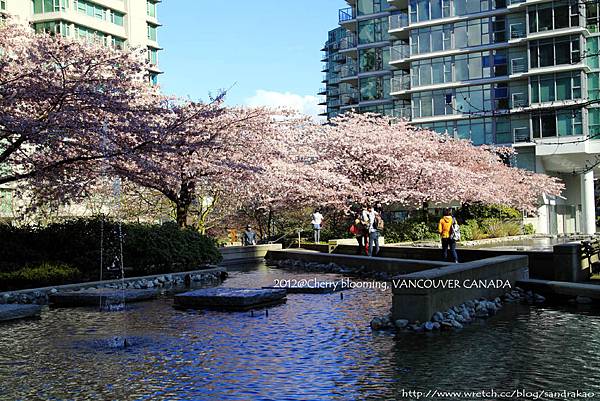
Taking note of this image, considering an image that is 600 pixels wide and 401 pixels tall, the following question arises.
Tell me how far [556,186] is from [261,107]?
94.2 feet

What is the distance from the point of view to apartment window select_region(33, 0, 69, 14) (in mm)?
61562

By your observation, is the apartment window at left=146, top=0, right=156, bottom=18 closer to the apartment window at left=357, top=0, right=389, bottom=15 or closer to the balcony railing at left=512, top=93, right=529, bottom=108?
the apartment window at left=357, top=0, right=389, bottom=15

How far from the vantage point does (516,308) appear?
1495cm

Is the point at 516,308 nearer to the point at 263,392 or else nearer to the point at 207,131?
the point at 263,392

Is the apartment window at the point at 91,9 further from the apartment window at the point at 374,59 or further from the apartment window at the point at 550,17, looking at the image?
the apartment window at the point at 550,17

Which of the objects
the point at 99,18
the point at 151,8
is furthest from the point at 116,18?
the point at 151,8

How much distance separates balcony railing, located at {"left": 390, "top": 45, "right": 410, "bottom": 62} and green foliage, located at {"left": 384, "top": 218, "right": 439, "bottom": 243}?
30414 millimetres

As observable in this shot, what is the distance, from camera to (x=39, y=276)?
19.6 m

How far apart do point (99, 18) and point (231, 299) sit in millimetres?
57178

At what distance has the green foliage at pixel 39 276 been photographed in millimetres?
19016

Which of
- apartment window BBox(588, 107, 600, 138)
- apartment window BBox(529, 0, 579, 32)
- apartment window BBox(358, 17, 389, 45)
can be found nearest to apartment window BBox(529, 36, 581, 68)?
apartment window BBox(529, 0, 579, 32)

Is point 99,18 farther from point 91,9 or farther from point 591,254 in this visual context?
point 591,254

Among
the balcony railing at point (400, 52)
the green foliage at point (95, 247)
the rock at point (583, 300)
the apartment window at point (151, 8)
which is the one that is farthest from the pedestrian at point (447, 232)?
the apartment window at point (151, 8)

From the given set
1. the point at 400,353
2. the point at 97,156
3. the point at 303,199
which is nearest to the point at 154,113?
the point at 97,156
